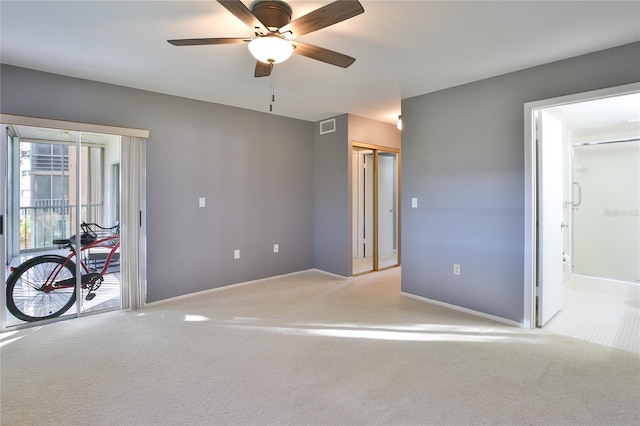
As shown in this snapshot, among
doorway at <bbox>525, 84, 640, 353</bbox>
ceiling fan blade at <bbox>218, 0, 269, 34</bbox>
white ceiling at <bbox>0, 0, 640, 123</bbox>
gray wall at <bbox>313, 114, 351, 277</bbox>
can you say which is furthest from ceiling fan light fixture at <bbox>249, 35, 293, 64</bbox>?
gray wall at <bbox>313, 114, 351, 277</bbox>

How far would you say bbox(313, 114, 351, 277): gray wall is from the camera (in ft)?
15.5

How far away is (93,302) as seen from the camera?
3.45 m

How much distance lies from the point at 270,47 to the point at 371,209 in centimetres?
465

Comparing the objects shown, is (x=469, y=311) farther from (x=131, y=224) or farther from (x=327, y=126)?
(x=131, y=224)

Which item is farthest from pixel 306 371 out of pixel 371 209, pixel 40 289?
pixel 371 209

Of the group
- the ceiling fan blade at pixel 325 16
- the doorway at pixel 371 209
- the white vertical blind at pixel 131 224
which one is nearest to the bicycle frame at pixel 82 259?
the white vertical blind at pixel 131 224

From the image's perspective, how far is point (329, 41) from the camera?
8.05 feet

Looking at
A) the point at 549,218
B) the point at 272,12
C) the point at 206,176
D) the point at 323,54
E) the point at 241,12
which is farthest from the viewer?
the point at 206,176

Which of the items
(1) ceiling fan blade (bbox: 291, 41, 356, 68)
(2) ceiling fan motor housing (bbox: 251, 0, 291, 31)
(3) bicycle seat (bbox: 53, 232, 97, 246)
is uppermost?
(2) ceiling fan motor housing (bbox: 251, 0, 291, 31)

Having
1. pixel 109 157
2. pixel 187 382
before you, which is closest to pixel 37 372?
pixel 187 382

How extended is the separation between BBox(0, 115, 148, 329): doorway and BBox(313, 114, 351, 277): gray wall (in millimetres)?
2509

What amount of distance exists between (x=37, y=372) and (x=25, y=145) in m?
2.11

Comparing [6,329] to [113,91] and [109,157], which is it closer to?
[109,157]

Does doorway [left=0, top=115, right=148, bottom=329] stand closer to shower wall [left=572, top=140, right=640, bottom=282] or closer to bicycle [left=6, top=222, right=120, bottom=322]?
bicycle [left=6, top=222, right=120, bottom=322]
